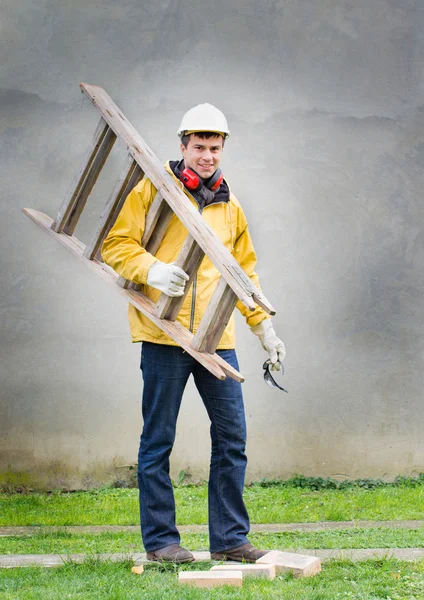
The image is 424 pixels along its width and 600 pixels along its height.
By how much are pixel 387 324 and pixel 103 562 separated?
2.85 m

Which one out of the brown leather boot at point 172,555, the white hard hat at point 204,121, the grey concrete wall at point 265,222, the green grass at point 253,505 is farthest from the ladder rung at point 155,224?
the grey concrete wall at point 265,222

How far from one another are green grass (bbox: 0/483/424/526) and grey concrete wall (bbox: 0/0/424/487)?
0.54 feet

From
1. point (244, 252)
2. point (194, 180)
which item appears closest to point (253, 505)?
point (244, 252)

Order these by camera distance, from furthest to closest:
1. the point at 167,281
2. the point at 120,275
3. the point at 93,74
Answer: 1. the point at 93,74
2. the point at 120,275
3. the point at 167,281

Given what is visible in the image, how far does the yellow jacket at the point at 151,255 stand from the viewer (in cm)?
358

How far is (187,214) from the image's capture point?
11.5 ft

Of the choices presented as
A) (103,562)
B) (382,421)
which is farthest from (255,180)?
(103,562)

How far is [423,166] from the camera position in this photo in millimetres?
5859

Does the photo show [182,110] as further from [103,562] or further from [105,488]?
[103,562]

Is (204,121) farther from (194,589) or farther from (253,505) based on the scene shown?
(253,505)

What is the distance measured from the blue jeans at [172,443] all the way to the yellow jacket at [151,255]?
80 millimetres

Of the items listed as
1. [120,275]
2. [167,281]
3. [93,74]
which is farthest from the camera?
[93,74]

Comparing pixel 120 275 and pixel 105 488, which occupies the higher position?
pixel 120 275

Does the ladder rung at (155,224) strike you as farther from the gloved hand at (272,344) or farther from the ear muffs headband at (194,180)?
the gloved hand at (272,344)
